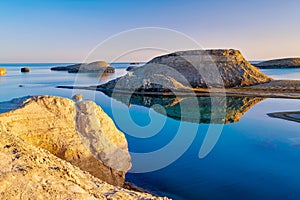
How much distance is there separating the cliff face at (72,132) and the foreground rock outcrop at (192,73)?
24.6 meters

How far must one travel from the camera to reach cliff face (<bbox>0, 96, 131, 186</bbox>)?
20.8 ft

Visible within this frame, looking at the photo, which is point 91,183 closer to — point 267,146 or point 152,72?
point 267,146

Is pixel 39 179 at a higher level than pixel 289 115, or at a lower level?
higher

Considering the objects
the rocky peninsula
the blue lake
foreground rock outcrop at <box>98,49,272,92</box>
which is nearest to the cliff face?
the rocky peninsula

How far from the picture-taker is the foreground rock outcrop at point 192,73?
34.2 metres

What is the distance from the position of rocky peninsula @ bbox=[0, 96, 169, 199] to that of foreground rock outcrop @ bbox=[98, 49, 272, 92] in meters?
24.8

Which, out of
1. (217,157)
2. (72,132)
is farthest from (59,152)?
(217,157)

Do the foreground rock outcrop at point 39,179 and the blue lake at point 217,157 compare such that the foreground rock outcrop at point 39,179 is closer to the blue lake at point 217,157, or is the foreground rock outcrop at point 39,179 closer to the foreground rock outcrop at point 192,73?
the blue lake at point 217,157

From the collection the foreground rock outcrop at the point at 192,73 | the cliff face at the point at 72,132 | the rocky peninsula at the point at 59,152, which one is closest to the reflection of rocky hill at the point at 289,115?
the rocky peninsula at the point at 59,152

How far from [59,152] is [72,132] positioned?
25.9 inches

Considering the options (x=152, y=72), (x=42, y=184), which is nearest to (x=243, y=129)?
(x=42, y=184)

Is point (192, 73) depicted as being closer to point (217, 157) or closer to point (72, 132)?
point (217, 157)

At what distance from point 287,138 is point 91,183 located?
11.2 m

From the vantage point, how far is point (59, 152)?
21.6 feet
